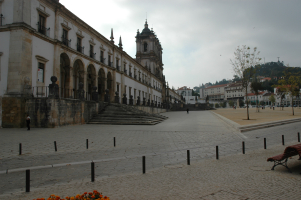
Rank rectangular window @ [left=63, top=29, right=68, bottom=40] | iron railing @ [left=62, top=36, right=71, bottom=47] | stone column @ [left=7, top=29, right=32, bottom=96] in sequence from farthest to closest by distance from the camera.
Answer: rectangular window @ [left=63, top=29, right=68, bottom=40] < iron railing @ [left=62, top=36, right=71, bottom=47] < stone column @ [left=7, top=29, right=32, bottom=96]

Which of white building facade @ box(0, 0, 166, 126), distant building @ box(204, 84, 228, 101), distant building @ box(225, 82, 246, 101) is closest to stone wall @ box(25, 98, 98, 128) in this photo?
white building facade @ box(0, 0, 166, 126)

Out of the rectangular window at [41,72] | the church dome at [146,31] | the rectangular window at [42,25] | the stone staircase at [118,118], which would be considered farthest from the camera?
the church dome at [146,31]

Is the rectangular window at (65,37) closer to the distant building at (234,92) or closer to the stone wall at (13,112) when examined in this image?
the stone wall at (13,112)

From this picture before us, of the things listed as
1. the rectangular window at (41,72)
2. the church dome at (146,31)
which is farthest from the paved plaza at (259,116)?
the church dome at (146,31)

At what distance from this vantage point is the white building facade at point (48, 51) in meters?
16.0

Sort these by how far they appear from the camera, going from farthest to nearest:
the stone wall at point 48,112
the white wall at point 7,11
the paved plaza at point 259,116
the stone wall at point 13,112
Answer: the paved plaza at point 259,116
the white wall at point 7,11
the stone wall at point 48,112
the stone wall at point 13,112

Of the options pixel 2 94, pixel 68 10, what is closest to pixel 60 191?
pixel 2 94

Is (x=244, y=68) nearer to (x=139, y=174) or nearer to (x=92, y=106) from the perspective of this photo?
(x=92, y=106)

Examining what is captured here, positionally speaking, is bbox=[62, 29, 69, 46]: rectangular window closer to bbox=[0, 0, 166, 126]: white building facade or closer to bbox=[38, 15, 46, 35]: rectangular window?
bbox=[0, 0, 166, 126]: white building facade

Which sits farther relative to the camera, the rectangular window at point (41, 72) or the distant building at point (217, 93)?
the distant building at point (217, 93)

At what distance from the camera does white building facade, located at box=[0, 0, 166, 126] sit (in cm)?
1600

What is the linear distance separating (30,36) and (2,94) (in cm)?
522

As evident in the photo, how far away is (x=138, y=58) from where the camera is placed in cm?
5844

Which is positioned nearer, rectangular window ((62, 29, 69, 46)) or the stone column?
the stone column
